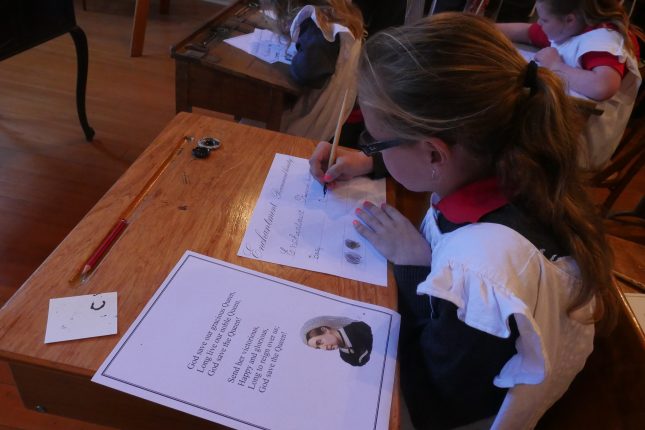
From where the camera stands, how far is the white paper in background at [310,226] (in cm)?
71

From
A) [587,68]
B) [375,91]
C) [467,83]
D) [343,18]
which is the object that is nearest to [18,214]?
[343,18]

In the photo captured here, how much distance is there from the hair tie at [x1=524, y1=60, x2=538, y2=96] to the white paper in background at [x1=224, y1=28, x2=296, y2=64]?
3.09ft

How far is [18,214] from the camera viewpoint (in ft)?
5.46

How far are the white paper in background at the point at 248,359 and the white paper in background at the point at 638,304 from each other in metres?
0.44

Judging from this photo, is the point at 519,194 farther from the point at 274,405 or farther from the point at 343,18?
the point at 343,18

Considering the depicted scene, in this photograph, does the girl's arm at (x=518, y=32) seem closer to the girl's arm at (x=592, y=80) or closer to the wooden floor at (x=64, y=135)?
the girl's arm at (x=592, y=80)

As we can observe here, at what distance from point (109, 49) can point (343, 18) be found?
208 centimetres

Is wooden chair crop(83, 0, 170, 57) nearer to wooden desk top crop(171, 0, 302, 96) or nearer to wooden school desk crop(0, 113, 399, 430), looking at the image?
wooden desk top crop(171, 0, 302, 96)

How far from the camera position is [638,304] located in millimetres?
784

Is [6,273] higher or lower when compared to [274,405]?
lower

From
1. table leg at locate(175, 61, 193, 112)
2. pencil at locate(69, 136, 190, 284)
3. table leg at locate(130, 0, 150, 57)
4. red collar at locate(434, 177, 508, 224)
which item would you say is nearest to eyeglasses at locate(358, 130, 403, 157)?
red collar at locate(434, 177, 508, 224)

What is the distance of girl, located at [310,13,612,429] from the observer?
0.57 m

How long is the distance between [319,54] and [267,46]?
0.85 ft

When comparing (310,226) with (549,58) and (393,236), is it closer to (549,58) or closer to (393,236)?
(393,236)
